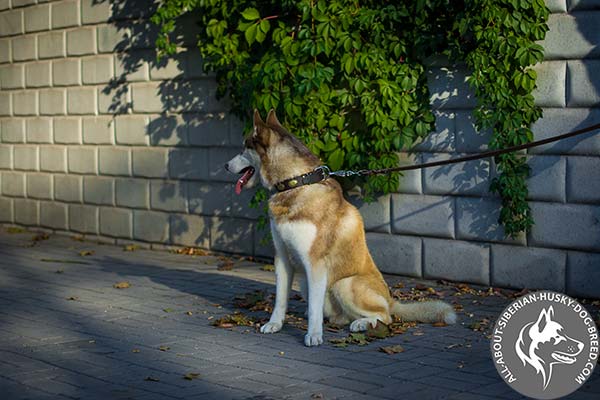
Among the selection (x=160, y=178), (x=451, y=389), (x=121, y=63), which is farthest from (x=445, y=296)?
(x=121, y=63)

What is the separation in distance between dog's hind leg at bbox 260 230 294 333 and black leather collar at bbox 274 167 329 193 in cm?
38

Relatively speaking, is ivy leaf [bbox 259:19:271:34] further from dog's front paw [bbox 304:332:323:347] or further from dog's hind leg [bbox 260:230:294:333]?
dog's front paw [bbox 304:332:323:347]

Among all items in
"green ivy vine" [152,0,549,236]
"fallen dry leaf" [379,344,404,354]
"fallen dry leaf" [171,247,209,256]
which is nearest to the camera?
"fallen dry leaf" [379,344,404,354]

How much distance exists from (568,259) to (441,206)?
1.28m

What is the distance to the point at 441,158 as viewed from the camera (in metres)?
8.88

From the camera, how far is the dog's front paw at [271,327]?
7.07 metres

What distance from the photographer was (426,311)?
7156 mm

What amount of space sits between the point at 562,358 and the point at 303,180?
7.28 feet

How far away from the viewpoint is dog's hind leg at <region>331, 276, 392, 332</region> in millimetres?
6938

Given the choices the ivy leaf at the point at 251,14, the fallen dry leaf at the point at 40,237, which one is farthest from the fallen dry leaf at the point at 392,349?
the fallen dry leaf at the point at 40,237

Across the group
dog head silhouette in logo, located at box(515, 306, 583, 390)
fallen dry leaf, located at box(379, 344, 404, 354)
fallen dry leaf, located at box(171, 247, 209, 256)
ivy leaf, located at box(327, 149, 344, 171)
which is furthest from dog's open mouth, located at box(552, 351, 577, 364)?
fallen dry leaf, located at box(171, 247, 209, 256)

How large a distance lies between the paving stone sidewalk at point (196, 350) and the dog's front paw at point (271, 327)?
0.23 ft

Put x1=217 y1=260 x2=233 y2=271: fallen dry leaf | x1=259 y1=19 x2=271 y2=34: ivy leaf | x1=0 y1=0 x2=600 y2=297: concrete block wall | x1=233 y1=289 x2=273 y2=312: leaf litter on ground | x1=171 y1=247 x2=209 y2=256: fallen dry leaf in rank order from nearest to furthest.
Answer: x1=233 y1=289 x2=273 y2=312: leaf litter on ground < x1=0 y1=0 x2=600 y2=297: concrete block wall < x1=259 y1=19 x2=271 y2=34: ivy leaf < x1=217 y1=260 x2=233 y2=271: fallen dry leaf < x1=171 y1=247 x2=209 y2=256: fallen dry leaf

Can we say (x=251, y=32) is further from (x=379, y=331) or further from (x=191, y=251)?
(x=379, y=331)
